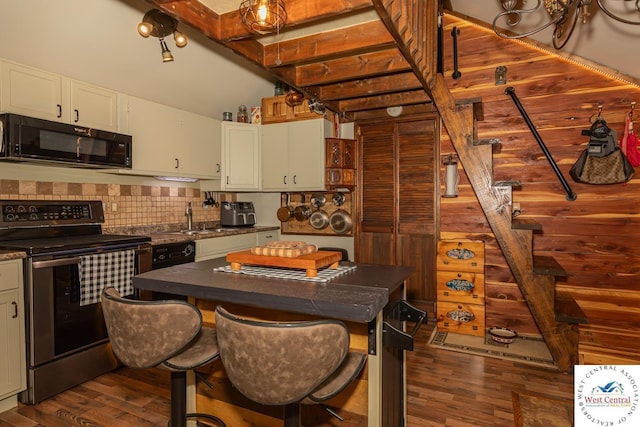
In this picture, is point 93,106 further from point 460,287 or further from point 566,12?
point 460,287

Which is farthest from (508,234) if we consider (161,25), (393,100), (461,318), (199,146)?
(199,146)

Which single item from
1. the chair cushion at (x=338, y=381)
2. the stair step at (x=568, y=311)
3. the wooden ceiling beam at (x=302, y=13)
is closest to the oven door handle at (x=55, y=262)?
the wooden ceiling beam at (x=302, y=13)

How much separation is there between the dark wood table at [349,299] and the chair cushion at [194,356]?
0.23 m

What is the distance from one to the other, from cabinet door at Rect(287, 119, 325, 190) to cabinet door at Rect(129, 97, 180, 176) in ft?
4.01

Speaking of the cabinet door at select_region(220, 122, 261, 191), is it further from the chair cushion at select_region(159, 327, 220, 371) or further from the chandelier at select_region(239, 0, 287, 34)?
the chair cushion at select_region(159, 327, 220, 371)

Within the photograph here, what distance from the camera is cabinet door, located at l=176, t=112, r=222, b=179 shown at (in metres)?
3.76

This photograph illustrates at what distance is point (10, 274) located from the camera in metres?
2.19

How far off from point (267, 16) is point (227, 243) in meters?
2.58

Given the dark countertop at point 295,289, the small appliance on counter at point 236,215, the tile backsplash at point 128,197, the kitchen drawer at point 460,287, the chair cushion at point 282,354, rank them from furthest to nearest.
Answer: the small appliance on counter at point 236,215
the kitchen drawer at point 460,287
the tile backsplash at point 128,197
the dark countertop at point 295,289
the chair cushion at point 282,354

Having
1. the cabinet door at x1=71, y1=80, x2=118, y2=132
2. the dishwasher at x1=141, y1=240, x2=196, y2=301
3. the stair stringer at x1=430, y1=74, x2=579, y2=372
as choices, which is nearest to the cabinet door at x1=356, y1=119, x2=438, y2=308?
the stair stringer at x1=430, y1=74, x2=579, y2=372

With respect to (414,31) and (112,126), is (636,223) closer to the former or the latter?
(414,31)

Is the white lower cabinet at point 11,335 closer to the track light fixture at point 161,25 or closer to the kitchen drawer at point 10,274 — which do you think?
the kitchen drawer at point 10,274

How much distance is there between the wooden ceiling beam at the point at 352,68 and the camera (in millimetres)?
2480

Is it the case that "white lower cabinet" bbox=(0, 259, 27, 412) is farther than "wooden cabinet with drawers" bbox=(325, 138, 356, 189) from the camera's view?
No
